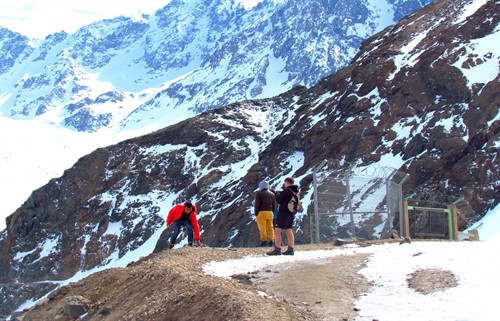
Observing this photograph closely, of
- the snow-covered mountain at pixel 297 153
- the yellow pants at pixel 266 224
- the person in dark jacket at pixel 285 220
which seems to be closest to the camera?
the person in dark jacket at pixel 285 220

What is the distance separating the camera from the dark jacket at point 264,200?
674 inches

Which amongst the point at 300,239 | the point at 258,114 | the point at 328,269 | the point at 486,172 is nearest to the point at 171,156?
the point at 258,114

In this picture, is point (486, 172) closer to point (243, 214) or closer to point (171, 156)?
point (243, 214)

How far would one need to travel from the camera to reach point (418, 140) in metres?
46.5

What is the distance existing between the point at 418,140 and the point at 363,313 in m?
37.8

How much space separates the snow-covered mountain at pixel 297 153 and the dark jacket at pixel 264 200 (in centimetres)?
592

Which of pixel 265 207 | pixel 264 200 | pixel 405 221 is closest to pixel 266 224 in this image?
pixel 265 207

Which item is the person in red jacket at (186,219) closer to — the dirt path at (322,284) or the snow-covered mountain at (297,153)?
the snow-covered mountain at (297,153)

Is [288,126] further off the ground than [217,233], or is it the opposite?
[288,126]

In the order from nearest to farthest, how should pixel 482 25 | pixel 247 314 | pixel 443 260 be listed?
pixel 247 314 → pixel 443 260 → pixel 482 25

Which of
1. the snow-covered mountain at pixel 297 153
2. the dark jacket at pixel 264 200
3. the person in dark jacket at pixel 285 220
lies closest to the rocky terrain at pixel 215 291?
the person in dark jacket at pixel 285 220

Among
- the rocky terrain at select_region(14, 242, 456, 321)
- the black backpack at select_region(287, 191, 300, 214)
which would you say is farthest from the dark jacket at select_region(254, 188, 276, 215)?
the rocky terrain at select_region(14, 242, 456, 321)

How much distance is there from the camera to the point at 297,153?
209 ft

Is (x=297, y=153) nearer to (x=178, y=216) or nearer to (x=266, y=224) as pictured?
(x=178, y=216)
